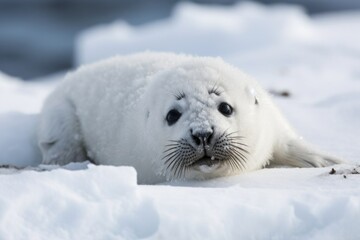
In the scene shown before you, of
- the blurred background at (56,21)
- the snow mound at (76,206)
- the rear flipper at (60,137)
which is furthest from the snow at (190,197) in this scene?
the blurred background at (56,21)

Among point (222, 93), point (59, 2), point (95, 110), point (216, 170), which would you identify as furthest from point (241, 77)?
point (59, 2)

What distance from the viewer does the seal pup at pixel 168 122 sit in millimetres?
4105

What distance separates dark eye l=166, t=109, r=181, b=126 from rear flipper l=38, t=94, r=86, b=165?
1051mm

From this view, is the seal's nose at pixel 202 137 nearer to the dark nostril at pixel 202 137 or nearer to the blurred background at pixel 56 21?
the dark nostril at pixel 202 137

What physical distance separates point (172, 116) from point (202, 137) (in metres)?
0.34

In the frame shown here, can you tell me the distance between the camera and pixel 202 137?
3963 mm

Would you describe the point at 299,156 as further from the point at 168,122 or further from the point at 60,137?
the point at 60,137

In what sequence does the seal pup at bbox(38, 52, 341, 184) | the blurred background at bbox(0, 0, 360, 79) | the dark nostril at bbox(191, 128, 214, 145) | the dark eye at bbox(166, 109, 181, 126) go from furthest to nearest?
1. the blurred background at bbox(0, 0, 360, 79)
2. the dark eye at bbox(166, 109, 181, 126)
3. the seal pup at bbox(38, 52, 341, 184)
4. the dark nostril at bbox(191, 128, 214, 145)

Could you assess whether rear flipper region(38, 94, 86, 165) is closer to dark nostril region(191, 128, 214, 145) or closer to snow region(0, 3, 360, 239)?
snow region(0, 3, 360, 239)

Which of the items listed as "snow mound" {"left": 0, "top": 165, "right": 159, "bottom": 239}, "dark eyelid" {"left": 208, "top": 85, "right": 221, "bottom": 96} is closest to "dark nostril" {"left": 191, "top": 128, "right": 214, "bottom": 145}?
"dark eyelid" {"left": 208, "top": 85, "right": 221, "bottom": 96}

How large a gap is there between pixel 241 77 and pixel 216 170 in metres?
0.67

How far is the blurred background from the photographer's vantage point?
1805 centimetres

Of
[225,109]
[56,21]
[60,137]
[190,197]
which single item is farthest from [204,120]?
[56,21]

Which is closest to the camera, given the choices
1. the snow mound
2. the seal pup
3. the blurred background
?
the snow mound
